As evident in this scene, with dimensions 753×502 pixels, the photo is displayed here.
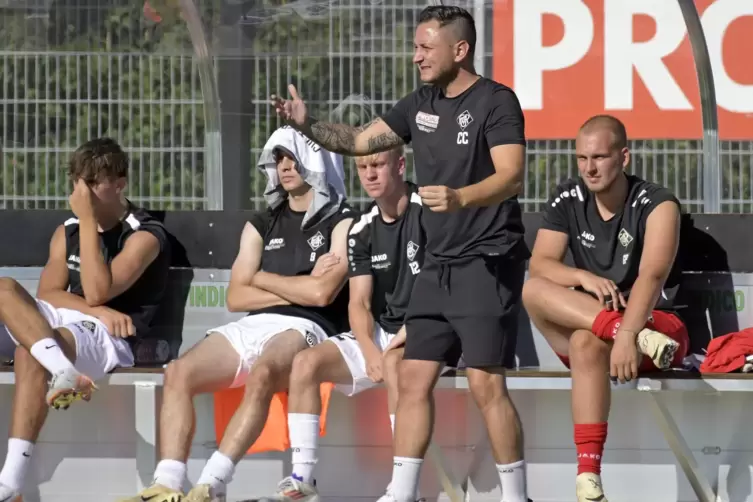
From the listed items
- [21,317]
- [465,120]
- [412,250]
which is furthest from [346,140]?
[21,317]

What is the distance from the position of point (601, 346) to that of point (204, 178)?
2.28m

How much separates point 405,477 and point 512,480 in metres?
0.36

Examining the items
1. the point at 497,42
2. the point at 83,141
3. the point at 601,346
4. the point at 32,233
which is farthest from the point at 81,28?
the point at 601,346

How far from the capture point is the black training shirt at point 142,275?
6289mm

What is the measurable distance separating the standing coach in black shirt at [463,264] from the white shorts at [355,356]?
0.63 metres

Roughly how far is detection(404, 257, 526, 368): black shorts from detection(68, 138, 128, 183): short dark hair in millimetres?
1678

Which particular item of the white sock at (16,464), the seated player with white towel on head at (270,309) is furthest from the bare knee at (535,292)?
the white sock at (16,464)

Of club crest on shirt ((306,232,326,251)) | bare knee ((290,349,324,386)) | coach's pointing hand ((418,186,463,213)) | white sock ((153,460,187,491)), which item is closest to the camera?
coach's pointing hand ((418,186,463,213))

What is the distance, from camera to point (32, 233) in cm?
673

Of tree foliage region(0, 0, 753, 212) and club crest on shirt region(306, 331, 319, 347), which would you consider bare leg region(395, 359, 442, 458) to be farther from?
tree foliage region(0, 0, 753, 212)

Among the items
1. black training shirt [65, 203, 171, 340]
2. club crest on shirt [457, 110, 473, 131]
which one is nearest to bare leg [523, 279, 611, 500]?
club crest on shirt [457, 110, 473, 131]

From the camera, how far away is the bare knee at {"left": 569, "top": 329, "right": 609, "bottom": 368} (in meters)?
5.32

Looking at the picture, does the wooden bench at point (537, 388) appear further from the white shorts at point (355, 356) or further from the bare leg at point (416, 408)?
the bare leg at point (416, 408)

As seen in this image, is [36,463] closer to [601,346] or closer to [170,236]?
[170,236]
